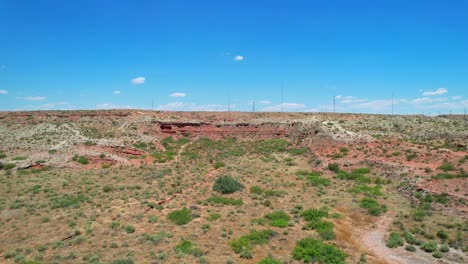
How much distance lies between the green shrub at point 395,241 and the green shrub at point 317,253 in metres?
3.00

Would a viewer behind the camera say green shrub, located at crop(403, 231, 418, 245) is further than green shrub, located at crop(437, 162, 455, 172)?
No

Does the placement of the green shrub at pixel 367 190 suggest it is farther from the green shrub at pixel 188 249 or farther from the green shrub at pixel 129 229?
the green shrub at pixel 129 229

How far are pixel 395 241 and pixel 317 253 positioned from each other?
4.66 meters

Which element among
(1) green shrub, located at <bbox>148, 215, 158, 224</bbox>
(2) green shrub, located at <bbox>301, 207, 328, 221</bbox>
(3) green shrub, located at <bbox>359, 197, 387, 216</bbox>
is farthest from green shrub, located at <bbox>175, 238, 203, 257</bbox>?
(3) green shrub, located at <bbox>359, 197, 387, 216</bbox>

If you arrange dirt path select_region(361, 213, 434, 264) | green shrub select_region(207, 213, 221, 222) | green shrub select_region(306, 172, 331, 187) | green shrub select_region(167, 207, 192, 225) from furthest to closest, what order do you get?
green shrub select_region(306, 172, 331, 187), green shrub select_region(207, 213, 221, 222), green shrub select_region(167, 207, 192, 225), dirt path select_region(361, 213, 434, 264)

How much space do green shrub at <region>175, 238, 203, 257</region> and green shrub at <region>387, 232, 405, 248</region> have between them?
921 cm

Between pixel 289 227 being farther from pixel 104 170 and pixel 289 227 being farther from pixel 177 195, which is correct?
pixel 104 170

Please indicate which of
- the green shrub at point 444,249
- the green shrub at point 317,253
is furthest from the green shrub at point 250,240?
the green shrub at point 444,249

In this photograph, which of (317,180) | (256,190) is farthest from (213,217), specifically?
(317,180)

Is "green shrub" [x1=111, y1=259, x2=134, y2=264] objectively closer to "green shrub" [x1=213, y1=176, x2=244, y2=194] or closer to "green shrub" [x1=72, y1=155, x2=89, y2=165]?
"green shrub" [x1=213, y1=176, x2=244, y2=194]

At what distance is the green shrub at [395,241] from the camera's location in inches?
607

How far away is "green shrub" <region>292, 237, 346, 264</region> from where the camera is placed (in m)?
13.4

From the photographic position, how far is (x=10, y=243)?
14883 millimetres

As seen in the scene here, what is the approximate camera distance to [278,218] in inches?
730
